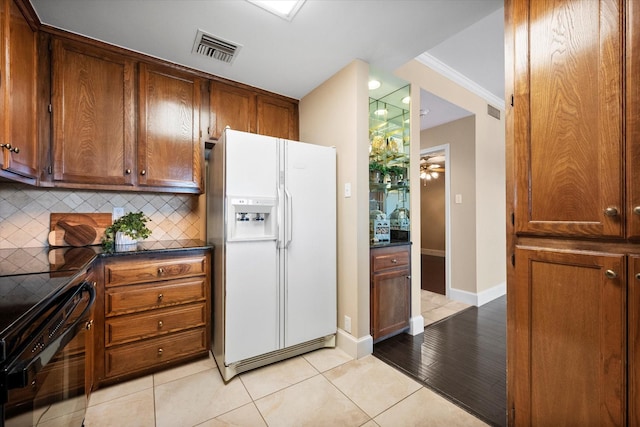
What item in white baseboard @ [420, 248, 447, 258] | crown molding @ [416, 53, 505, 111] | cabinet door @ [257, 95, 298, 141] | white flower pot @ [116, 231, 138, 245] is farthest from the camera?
white baseboard @ [420, 248, 447, 258]

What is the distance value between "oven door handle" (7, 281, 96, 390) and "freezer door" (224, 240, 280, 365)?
84cm

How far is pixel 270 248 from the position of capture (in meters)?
2.00

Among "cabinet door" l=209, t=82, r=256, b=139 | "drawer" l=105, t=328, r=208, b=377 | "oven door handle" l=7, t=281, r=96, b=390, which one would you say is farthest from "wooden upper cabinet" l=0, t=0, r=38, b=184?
"drawer" l=105, t=328, r=208, b=377

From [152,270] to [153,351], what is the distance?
575 millimetres

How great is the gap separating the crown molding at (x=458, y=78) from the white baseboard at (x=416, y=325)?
2615 mm

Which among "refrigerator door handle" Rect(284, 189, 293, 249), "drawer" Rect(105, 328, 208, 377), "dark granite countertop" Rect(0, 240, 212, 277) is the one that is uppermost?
"refrigerator door handle" Rect(284, 189, 293, 249)

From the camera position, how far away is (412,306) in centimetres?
259

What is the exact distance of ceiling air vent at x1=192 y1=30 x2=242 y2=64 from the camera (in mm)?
1924

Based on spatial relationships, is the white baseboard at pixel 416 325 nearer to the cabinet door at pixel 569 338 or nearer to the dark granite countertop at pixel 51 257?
the cabinet door at pixel 569 338

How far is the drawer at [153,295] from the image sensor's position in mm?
1758

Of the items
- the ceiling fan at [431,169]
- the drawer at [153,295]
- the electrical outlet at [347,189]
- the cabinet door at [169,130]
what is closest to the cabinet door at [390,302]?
the electrical outlet at [347,189]

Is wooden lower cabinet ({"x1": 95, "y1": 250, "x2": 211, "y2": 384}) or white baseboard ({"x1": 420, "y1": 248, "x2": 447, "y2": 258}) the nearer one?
wooden lower cabinet ({"x1": 95, "y1": 250, "x2": 211, "y2": 384})

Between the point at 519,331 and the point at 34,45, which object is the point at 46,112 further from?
the point at 519,331

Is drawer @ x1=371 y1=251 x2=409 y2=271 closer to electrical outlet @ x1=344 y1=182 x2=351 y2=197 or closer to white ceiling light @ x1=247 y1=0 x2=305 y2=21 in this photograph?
electrical outlet @ x1=344 y1=182 x2=351 y2=197
